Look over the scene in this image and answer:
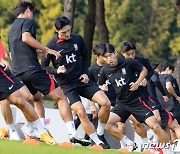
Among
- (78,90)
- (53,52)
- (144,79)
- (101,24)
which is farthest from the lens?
(101,24)

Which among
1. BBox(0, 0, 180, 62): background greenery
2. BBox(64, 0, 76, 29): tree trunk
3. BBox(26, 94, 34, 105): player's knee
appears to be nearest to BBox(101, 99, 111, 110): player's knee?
BBox(26, 94, 34, 105): player's knee

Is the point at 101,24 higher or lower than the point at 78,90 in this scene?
lower

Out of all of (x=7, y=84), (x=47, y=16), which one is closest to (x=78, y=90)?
(x=7, y=84)

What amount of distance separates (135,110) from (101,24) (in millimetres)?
14472

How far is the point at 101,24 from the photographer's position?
1239 inches

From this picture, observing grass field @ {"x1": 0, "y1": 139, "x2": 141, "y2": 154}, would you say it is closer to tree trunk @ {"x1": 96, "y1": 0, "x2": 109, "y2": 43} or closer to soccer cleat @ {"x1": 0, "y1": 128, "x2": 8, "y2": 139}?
soccer cleat @ {"x1": 0, "y1": 128, "x2": 8, "y2": 139}

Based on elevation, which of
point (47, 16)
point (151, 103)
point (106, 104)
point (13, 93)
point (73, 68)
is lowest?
point (47, 16)

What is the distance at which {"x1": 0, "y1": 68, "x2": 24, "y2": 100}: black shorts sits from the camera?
14.8 meters

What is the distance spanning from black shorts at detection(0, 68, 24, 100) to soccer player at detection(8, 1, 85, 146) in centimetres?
91

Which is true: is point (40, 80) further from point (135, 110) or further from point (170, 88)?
point (170, 88)

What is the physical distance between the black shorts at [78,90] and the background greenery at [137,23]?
175 ft

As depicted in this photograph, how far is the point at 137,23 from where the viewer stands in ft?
252

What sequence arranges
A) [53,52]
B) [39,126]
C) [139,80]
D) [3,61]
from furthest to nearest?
1. [139,80]
2. [53,52]
3. [39,126]
4. [3,61]

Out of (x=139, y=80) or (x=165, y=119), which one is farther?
(x=165, y=119)
